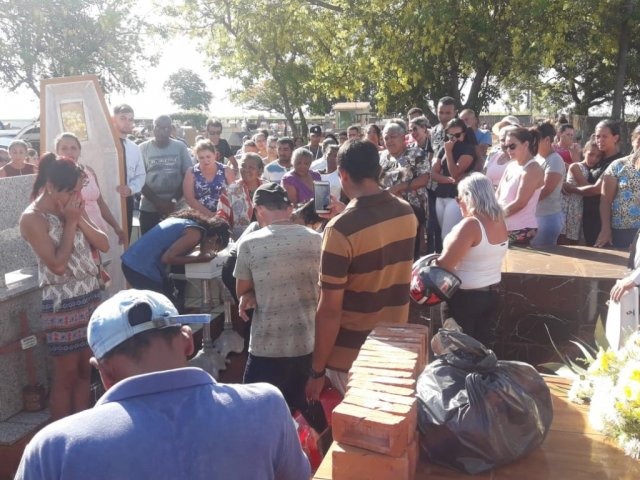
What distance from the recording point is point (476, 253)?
3562mm

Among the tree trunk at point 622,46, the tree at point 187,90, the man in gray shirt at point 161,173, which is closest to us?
the man in gray shirt at point 161,173

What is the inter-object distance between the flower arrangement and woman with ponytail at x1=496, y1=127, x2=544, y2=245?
2284 millimetres

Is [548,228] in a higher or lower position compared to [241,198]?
lower

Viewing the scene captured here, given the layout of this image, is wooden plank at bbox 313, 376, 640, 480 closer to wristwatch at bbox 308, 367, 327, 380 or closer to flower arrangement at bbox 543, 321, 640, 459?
flower arrangement at bbox 543, 321, 640, 459

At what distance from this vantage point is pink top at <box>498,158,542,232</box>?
486 cm

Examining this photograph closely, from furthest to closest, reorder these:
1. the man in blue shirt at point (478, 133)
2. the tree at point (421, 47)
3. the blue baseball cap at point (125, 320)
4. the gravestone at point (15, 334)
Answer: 1. the tree at point (421, 47)
2. the man in blue shirt at point (478, 133)
3. the gravestone at point (15, 334)
4. the blue baseball cap at point (125, 320)

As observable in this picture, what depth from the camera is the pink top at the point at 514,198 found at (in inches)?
191

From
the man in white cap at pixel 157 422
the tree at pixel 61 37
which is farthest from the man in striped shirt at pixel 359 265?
the tree at pixel 61 37

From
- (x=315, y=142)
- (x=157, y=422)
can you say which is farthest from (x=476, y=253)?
(x=315, y=142)

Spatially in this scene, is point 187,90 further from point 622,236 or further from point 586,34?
point 622,236

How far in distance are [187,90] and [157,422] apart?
302 ft

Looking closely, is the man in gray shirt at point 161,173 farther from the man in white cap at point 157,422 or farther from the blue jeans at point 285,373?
the man in white cap at point 157,422

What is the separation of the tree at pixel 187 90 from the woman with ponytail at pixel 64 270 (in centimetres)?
8627

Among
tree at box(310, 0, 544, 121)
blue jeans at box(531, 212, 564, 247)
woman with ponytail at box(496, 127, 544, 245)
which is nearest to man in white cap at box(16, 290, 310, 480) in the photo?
woman with ponytail at box(496, 127, 544, 245)
